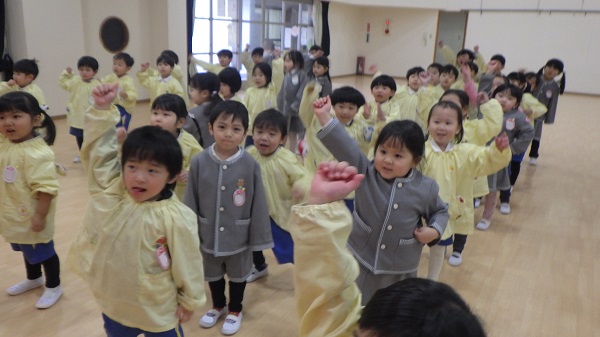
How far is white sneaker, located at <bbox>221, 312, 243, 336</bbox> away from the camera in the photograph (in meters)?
2.32

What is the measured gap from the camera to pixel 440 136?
2.38 m

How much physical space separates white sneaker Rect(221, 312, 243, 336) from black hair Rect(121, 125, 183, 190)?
3.60 feet

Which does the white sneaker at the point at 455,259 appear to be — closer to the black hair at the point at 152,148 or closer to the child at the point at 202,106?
the child at the point at 202,106

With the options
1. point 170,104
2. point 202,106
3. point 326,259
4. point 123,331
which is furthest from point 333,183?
point 202,106

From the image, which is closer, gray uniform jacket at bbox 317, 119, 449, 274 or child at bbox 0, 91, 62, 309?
gray uniform jacket at bbox 317, 119, 449, 274

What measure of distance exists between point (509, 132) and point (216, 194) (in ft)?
9.32

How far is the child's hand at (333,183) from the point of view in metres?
1.09

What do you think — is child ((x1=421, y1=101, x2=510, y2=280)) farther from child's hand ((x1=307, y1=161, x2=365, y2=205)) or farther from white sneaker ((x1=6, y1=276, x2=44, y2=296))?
white sneaker ((x1=6, y1=276, x2=44, y2=296))

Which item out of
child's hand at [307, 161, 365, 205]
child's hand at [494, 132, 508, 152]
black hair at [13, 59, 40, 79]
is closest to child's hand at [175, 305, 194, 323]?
child's hand at [307, 161, 365, 205]

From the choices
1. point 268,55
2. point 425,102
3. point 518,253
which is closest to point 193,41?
point 268,55

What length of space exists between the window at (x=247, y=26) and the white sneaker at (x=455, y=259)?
834cm

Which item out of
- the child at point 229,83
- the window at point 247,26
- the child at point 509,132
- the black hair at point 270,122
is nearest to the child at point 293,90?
the child at point 229,83

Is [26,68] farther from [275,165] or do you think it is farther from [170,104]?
[275,165]

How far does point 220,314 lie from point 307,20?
1338cm
